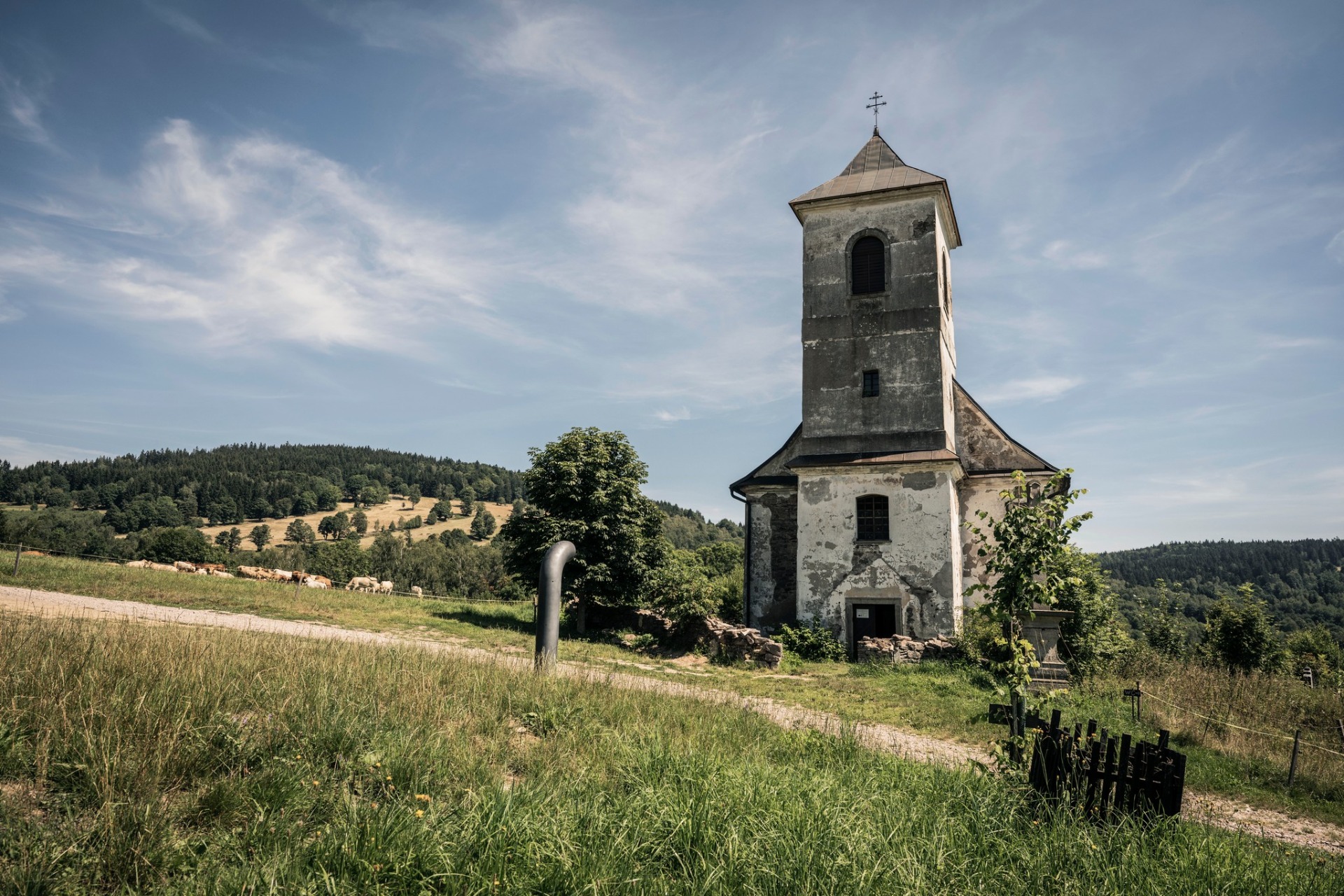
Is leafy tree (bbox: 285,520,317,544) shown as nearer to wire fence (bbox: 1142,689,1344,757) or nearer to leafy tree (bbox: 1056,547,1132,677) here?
leafy tree (bbox: 1056,547,1132,677)

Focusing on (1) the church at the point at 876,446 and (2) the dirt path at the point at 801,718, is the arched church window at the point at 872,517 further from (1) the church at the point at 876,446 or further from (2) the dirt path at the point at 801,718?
(2) the dirt path at the point at 801,718

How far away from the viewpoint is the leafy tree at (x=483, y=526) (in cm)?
11419

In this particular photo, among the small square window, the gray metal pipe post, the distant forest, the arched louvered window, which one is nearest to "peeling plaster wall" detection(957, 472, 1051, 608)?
the small square window

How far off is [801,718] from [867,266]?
17.1 m

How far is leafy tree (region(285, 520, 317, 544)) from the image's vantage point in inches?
3967

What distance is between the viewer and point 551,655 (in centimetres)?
1201

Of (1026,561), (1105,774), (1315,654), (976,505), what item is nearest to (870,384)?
(976,505)

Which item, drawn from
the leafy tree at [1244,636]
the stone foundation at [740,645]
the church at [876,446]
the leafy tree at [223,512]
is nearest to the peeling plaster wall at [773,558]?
the church at [876,446]

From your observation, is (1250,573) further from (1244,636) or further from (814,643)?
(814,643)

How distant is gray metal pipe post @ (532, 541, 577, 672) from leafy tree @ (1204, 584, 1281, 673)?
82.8ft

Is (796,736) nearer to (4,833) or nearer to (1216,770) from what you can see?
(1216,770)

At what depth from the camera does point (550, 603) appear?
12984 millimetres

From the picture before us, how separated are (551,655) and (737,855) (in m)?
8.35

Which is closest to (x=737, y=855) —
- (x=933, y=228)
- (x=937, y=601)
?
(x=937, y=601)
